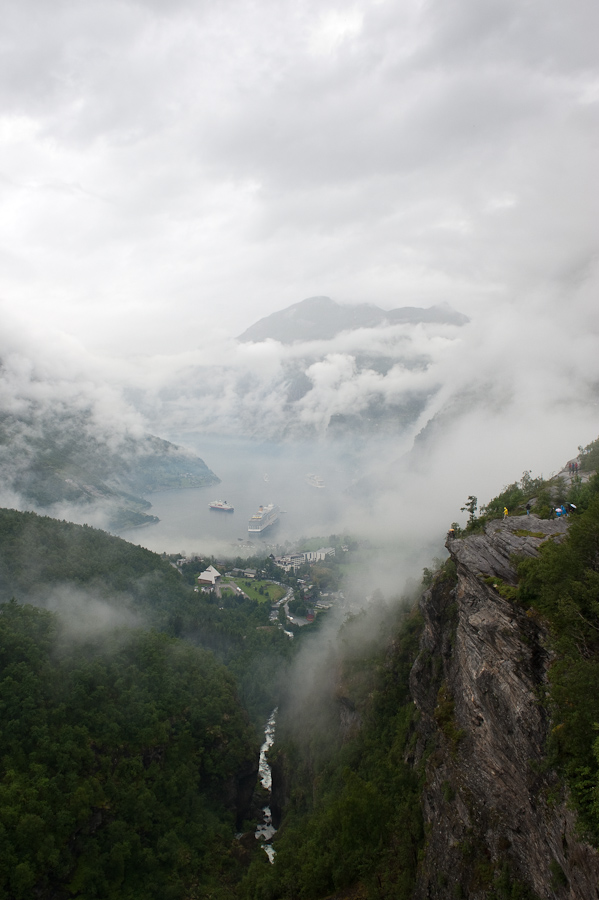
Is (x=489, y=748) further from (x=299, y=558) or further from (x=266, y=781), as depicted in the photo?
(x=299, y=558)

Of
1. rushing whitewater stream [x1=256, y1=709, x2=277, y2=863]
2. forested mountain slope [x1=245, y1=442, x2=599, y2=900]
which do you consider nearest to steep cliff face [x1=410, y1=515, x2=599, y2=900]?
forested mountain slope [x1=245, y1=442, x2=599, y2=900]

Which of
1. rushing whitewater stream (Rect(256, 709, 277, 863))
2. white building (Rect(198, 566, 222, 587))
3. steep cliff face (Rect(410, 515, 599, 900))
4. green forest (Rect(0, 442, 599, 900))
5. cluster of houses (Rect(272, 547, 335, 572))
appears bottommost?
rushing whitewater stream (Rect(256, 709, 277, 863))

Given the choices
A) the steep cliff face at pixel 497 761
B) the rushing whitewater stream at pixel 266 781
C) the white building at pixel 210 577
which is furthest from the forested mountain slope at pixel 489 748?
the white building at pixel 210 577

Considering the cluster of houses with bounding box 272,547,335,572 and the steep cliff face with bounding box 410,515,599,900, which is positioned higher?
the steep cliff face with bounding box 410,515,599,900

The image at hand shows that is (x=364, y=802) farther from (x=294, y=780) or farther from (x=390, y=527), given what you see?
(x=390, y=527)

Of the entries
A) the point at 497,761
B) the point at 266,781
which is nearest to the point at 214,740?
the point at 266,781

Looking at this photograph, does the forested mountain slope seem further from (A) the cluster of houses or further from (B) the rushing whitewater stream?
(A) the cluster of houses
